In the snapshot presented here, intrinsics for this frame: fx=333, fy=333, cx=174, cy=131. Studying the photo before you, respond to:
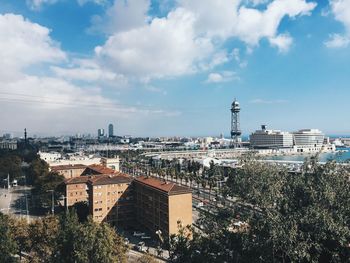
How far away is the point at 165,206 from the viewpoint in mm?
24812

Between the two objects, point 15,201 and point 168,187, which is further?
point 15,201

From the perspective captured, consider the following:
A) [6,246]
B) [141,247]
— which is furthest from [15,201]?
[6,246]

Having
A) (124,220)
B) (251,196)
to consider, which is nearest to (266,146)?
(124,220)

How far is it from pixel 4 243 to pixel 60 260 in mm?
3692

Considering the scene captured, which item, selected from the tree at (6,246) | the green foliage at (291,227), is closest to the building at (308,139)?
the green foliage at (291,227)

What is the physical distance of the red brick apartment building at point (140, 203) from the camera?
24672 mm

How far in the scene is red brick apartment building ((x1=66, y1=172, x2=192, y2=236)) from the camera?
80.9ft

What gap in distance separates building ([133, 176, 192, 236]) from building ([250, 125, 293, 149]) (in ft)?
372

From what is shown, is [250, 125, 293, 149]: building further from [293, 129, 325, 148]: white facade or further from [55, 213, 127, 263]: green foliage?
[55, 213, 127, 263]: green foliage

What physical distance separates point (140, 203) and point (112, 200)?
2507 millimetres

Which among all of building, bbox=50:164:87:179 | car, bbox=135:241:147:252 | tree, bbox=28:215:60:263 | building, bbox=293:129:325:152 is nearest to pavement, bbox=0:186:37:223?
building, bbox=50:164:87:179

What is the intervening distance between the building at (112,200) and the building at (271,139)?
369 feet

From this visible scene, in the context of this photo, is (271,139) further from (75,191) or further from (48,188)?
(48,188)

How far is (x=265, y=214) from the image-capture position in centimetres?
1348
